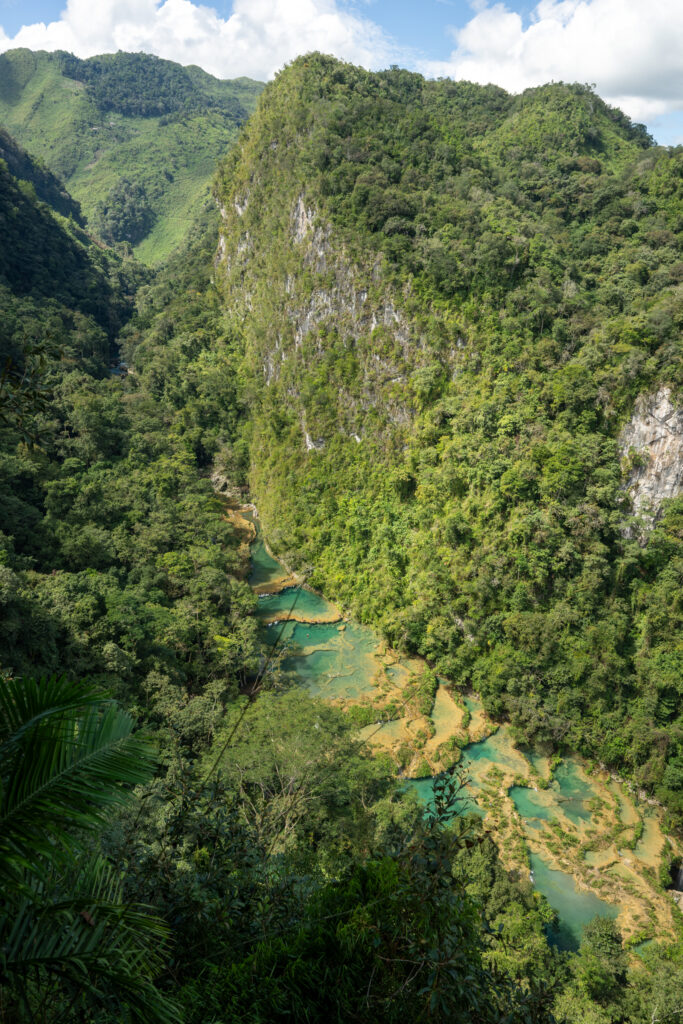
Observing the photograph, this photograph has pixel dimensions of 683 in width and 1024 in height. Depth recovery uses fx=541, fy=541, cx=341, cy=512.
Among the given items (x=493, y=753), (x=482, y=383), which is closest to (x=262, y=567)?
(x=482, y=383)

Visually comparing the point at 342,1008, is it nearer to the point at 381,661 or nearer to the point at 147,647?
the point at 147,647

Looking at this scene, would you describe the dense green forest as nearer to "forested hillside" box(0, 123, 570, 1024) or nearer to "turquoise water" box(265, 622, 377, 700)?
"forested hillside" box(0, 123, 570, 1024)

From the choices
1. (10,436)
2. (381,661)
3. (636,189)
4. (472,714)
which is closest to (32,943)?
(472,714)

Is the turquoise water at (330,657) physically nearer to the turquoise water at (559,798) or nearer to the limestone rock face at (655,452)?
the turquoise water at (559,798)

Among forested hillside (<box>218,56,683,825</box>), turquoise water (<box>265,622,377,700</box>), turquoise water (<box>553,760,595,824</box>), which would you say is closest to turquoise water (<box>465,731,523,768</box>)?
forested hillside (<box>218,56,683,825</box>)

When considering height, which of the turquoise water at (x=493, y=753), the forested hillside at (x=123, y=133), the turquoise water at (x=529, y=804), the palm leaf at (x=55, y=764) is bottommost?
the turquoise water at (x=529, y=804)

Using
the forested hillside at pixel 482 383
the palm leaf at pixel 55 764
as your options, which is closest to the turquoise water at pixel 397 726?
the forested hillside at pixel 482 383

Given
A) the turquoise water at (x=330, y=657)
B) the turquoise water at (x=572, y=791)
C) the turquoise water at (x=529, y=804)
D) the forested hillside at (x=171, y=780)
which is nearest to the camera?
the forested hillside at (x=171, y=780)
